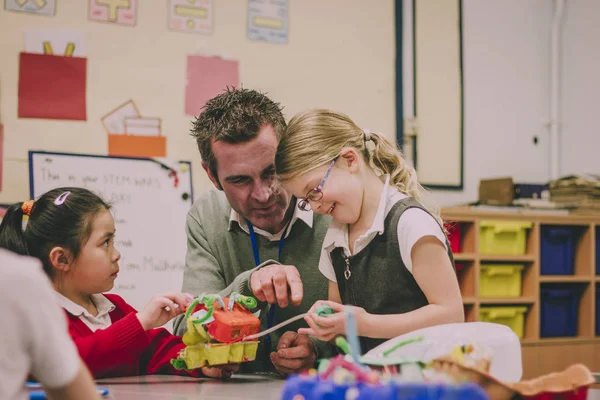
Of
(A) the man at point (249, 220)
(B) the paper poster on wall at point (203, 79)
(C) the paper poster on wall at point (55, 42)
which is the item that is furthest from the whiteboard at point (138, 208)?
(A) the man at point (249, 220)

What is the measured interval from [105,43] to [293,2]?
1079mm

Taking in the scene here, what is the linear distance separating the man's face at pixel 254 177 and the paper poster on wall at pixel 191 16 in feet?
5.67

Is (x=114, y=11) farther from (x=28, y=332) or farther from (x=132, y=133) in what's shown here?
(x=28, y=332)

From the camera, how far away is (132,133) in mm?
3096

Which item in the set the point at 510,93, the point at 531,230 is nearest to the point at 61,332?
the point at 531,230

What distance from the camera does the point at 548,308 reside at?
3.65 meters

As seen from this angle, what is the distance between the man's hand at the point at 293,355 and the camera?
1.37 metres

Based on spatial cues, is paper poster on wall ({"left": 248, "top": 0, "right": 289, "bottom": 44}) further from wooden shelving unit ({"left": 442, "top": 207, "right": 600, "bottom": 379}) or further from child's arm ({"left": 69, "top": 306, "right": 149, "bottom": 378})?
child's arm ({"left": 69, "top": 306, "right": 149, "bottom": 378})

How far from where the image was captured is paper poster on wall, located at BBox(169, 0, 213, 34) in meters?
3.22

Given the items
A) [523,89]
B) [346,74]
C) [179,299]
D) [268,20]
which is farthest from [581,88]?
[179,299]

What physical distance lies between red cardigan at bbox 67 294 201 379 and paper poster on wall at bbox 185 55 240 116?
186 centimetres

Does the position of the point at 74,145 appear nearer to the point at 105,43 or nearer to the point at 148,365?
the point at 105,43

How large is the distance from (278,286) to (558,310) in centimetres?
284

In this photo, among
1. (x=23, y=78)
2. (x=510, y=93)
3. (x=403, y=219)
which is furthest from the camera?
(x=510, y=93)
